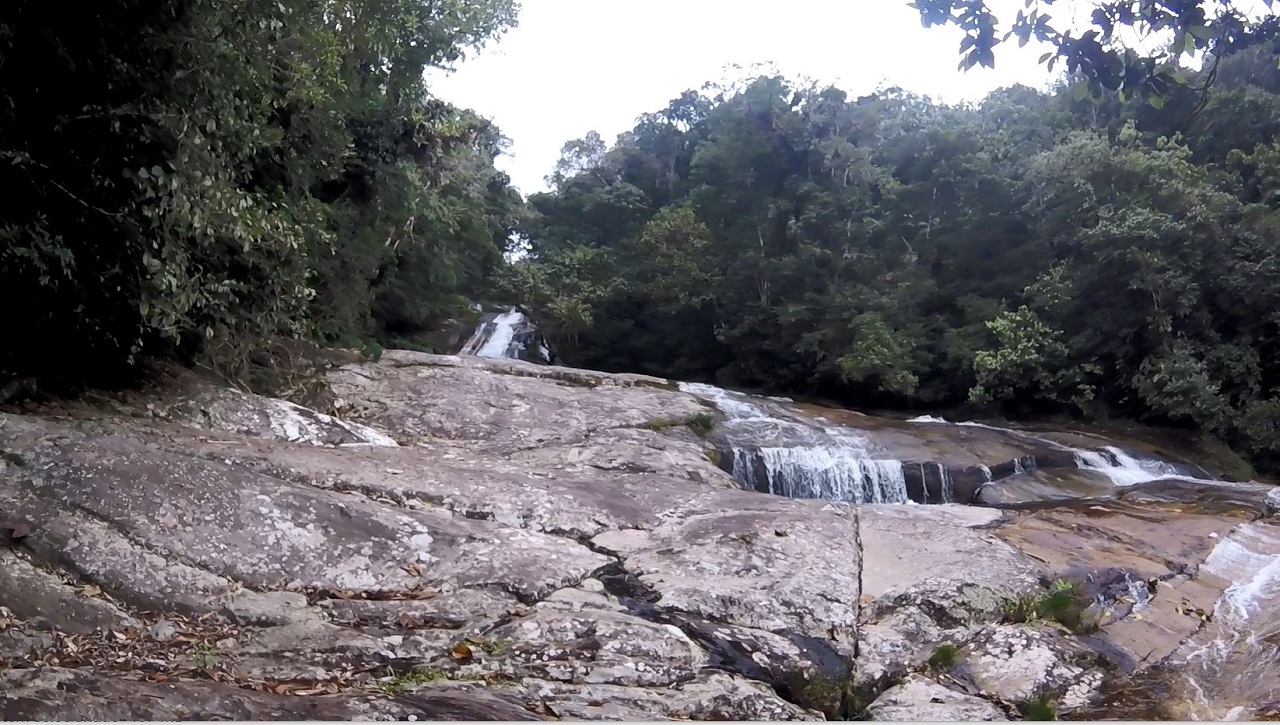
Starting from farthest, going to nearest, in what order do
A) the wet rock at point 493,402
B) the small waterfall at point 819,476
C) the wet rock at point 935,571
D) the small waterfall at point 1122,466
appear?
Answer: the small waterfall at point 1122,466
the small waterfall at point 819,476
the wet rock at point 493,402
the wet rock at point 935,571

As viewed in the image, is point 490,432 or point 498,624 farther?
point 490,432

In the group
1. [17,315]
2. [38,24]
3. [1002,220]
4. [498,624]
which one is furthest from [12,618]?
[1002,220]

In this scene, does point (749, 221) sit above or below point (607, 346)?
above

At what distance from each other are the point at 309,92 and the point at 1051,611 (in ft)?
26.4

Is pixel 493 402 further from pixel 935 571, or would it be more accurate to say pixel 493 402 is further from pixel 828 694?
pixel 828 694

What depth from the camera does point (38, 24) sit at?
17.2 feet

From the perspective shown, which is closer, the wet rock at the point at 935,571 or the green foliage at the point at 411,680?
the green foliage at the point at 411,680

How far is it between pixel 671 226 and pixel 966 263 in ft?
28.1

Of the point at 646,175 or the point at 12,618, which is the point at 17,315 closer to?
the point at 12,618

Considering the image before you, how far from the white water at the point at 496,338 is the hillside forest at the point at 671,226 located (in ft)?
2.90

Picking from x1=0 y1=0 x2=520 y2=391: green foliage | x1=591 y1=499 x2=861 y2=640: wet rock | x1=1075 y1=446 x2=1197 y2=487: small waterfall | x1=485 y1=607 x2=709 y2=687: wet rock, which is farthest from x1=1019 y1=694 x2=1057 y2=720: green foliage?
x1=1075 y1=446 x2=1197 y2=487: small waterfall

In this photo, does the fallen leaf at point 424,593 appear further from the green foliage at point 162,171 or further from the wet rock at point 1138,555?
the wet rock at point 1138,555

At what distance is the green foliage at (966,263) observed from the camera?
54.6ft

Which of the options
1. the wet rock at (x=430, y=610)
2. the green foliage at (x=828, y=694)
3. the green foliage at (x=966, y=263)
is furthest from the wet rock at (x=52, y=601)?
the green foliage at (x=966, y=263)
